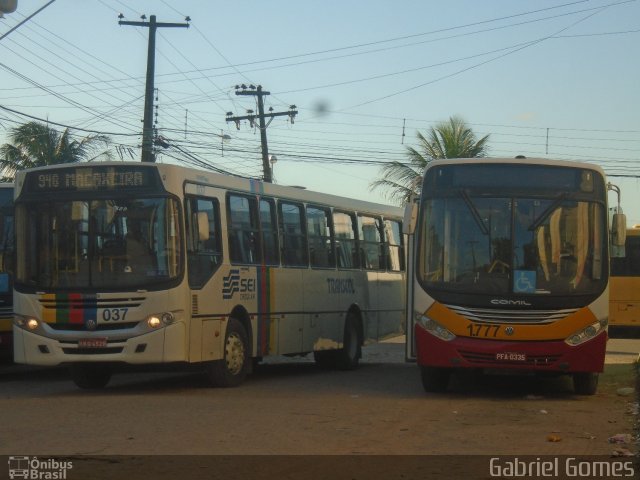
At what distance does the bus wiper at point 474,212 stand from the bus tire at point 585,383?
89.6 inches

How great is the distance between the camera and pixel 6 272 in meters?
19.7

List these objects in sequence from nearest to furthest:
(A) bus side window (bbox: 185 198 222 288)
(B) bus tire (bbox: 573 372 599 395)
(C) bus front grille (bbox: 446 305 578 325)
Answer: (C) bus front grille (bbox: 446 305 578 325) → (B) bus tire (bbox: 573 372 599 395) → (A) bus side window (bbox: 185 198 222 288)

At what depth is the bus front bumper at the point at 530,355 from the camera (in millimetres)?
14625

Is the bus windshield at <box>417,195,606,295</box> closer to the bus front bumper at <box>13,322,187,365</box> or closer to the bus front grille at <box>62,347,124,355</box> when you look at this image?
the bus front bumper at <box>13,322,187,365</box>

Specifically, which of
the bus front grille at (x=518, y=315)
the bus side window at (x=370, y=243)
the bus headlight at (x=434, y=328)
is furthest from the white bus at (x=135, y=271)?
the bus side window at (x=370, y=243)

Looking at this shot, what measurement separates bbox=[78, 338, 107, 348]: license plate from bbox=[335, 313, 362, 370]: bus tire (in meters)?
7.14

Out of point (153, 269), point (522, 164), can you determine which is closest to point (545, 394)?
point (522, 164)

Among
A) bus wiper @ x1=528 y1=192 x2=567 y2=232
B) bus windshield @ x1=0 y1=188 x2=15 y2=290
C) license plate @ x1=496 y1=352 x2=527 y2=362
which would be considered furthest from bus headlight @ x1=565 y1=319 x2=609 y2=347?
bus windshield @ x1=0 y1=188 x2=15 y2=290

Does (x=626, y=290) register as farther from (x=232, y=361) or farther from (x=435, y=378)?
(x=232, y=361)

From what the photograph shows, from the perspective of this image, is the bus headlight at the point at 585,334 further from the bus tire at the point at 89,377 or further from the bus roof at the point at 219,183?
the bus tire at the point at 89,377

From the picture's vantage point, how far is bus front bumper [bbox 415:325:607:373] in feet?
48.0
